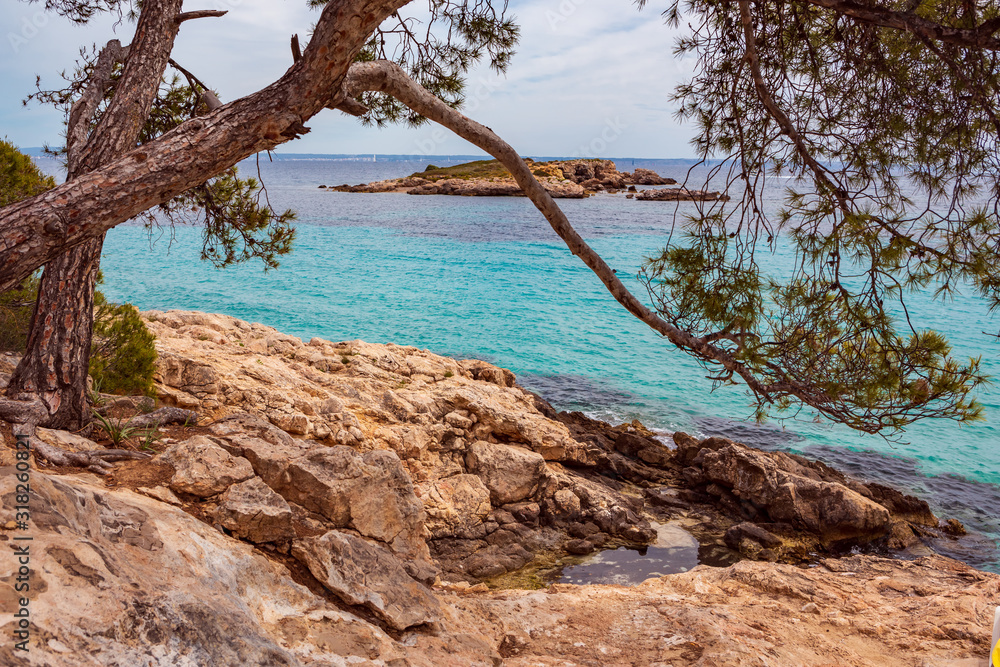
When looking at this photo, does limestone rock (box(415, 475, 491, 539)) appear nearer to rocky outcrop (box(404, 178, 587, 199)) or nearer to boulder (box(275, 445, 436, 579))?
boulder (box(275, 445, 436, 579))

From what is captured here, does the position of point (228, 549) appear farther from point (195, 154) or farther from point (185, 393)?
point (185, 393)

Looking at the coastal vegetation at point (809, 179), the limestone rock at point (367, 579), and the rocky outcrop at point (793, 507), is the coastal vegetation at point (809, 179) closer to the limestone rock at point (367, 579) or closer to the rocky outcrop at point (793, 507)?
the limestone rock at point (367, 579)

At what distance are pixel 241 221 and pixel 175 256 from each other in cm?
2651

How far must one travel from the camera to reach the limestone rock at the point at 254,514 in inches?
148

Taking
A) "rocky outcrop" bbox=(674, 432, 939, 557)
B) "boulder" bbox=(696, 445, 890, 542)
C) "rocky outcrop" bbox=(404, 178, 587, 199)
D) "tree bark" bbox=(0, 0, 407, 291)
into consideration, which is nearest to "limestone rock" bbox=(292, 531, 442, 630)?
"tree bark" bbox=(0, 0, 407, 291)

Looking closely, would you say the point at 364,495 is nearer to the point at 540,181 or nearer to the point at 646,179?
the point at 540,181

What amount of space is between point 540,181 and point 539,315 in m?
34.3

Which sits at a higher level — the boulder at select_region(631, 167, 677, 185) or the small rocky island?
the boulder at select_region(631, 167, 677, 185)

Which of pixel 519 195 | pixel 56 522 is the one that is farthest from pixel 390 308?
pixel 519 195

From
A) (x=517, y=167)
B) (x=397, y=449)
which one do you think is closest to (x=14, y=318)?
(x=397, y=449)

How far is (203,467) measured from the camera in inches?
160

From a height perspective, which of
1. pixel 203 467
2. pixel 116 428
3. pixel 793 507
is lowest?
pixel 793 507

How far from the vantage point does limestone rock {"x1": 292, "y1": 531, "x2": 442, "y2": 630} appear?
357 cm

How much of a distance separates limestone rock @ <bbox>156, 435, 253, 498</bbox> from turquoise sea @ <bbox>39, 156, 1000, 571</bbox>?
1964 millimetres
